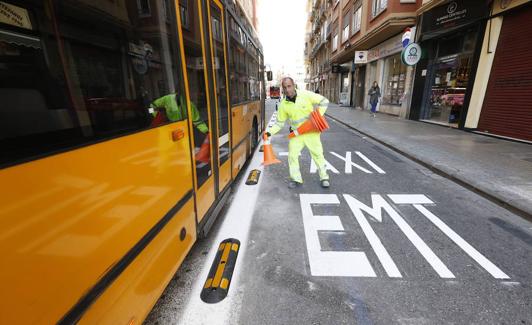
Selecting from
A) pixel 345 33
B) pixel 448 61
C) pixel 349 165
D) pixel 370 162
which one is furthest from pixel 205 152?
pixel 345 33

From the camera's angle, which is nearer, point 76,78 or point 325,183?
point 76,78

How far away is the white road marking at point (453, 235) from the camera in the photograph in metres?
2.67

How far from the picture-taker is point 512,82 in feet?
27.7

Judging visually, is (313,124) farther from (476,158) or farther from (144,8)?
(476,158)

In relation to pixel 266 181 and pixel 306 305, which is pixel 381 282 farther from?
pixel 266 181

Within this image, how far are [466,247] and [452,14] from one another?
1163 centimetres

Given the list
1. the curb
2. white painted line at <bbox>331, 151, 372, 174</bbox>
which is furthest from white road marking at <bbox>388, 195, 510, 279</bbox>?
white painted line at <bbox>331, 151, 372, 174</bbox>

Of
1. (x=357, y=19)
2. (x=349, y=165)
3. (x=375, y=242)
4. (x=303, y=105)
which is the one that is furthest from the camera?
(x=357, y=19)

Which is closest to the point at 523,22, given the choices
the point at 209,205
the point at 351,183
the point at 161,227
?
→ the point at 351,183

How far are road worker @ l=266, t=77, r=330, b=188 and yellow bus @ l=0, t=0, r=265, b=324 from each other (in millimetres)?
Result: 2284

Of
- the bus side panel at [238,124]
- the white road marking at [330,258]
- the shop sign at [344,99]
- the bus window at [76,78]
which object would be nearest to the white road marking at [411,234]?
the white road marking at [330,258]

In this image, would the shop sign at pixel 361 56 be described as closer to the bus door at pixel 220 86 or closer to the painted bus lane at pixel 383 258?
the painted bus lane at pixel 383 258

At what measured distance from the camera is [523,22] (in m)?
8.06

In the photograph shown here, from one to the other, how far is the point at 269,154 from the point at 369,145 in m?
5.04
